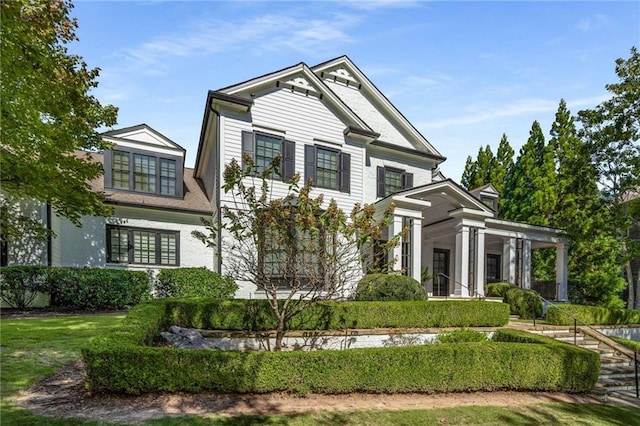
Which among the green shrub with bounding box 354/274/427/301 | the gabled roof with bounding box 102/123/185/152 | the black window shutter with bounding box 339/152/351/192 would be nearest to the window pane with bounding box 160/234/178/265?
the gabled roof with bounding box 102/123/185/152

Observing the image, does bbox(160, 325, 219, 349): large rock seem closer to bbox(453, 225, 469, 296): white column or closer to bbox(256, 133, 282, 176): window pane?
bbox(256, 133, 282, 176): window pane

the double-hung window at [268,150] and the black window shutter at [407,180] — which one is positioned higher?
the double-hung window at [268,150]

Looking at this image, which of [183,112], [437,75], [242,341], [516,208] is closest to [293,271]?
[242,341]

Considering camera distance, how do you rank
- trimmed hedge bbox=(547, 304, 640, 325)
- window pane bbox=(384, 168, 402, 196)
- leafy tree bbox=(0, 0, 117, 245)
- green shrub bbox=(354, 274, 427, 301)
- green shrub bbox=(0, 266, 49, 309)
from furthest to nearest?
window pane bbox=(384, 168, 402, 196), trimmed hedge bbox=(547, 304, 640, 325), green shrub bbox=(0, 266, 49, 309), green shrub bbox=(354, 274, 427, 301), leafy tree bbox=(0, 0, 117, 245)

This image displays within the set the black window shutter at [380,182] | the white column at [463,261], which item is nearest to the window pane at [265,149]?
the black window shutter at [380,182]

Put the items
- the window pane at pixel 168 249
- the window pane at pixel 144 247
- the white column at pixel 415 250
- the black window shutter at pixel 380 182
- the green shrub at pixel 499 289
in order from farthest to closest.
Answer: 1. the black window shutter at pixel 380 182
2. the green shrub at pixel 499 289
3. the window pane at pixel 168 249
4. the window pane at pixel 144 247
5. the white column at pixel 415 250

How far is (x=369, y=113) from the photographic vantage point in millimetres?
17859

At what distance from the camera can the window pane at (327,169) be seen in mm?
14625

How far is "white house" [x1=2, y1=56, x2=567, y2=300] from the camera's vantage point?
13.4 m

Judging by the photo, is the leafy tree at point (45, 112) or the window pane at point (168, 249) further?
the window pane at point (168, 249)

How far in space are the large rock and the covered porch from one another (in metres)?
7.15

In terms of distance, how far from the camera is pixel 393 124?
18.2 m

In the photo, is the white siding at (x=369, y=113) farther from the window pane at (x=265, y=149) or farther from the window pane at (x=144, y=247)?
the window pane at (x=144, y=247)

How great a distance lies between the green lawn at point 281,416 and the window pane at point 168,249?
671 centimetres
